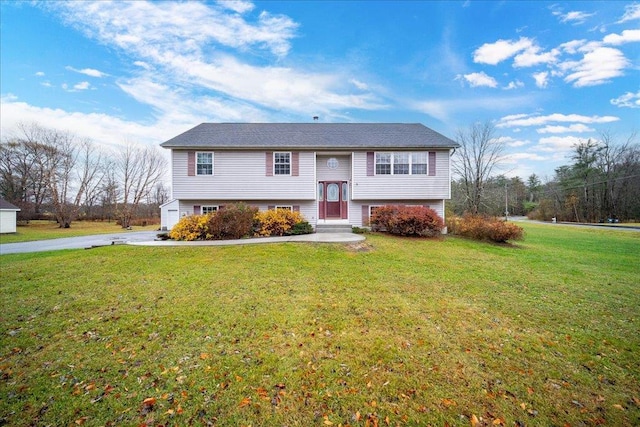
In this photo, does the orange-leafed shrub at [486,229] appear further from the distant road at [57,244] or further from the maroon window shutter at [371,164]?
the distant road at [57,244]

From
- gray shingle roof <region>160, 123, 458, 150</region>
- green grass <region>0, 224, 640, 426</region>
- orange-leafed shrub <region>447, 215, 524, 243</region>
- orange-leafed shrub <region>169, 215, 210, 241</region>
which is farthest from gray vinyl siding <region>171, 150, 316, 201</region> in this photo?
orange-leafed shrub <region>447, 215, 524, 243</region>

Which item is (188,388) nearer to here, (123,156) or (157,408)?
(157,408)

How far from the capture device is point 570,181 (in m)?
38.4

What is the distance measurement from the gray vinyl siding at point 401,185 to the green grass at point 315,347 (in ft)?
25.3

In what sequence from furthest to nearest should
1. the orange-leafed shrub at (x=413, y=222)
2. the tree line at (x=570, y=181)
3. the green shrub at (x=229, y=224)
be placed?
the tree line at (x=570, y=181) → the orange-leafed shrub at (x=413, y=222) → the green shrub at (x=229, y=224)

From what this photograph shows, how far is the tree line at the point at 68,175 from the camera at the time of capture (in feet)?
98.1

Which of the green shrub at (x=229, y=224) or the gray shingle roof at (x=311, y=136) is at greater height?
the gray shingle roof at (x=311, y=136)

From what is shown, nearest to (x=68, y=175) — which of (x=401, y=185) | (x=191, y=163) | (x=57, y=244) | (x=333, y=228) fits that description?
(x=57, y=244)

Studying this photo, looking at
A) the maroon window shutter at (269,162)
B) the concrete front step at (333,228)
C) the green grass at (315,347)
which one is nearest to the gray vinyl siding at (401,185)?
the concrete front step at (333,228)

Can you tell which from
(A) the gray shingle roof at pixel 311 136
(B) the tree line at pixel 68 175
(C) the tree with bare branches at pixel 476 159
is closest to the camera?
(A) the gray shingle roof at pixel 311 136

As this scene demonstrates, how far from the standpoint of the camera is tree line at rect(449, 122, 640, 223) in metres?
23.2

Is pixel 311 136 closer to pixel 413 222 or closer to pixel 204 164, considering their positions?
pixel 204 164

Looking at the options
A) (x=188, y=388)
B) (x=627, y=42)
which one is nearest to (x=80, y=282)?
(x=188, y=388)

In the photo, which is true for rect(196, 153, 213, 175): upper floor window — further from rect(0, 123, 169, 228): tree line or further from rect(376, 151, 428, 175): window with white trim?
rect(0, 123, 169, 228): tree line
